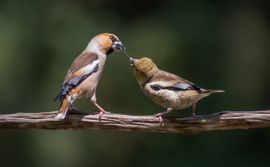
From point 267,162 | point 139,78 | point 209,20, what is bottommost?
point 267,162

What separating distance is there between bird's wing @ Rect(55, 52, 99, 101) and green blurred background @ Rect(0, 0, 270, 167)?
8.67 feet

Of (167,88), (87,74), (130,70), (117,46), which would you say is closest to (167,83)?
(167,88)

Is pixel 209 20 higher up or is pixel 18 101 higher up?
pixel 209 20

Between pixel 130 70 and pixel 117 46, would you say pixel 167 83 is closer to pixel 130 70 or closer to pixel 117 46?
pixel 117 46

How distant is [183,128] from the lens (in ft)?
15.7

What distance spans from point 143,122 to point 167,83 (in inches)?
14.0

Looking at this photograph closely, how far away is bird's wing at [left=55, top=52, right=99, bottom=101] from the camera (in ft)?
17.1

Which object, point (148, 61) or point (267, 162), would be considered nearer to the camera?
point (148, 61)

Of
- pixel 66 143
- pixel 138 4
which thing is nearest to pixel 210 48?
pixel 138 4

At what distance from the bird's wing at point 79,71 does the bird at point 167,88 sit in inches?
12.2

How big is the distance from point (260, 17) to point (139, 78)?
14.2 ft

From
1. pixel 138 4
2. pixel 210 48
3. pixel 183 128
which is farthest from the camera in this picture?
pixel 138 4

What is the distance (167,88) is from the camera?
16.6ft

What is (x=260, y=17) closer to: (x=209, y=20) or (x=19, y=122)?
(x=209, y=20)
